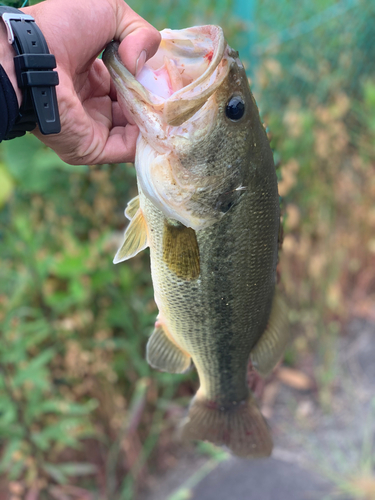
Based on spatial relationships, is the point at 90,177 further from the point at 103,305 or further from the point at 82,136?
the point at 82,136

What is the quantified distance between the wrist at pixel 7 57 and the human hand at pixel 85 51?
0.11 m

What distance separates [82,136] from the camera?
1.35 meters

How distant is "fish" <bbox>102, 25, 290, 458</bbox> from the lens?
3.90 feet

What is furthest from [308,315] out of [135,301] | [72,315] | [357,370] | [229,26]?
[229,26]

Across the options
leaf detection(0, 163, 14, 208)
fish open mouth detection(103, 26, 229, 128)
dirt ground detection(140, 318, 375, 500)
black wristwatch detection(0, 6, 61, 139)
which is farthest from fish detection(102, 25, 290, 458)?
dirt ground detection(140, 318, 375, 500)

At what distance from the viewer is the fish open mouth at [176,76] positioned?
114cm

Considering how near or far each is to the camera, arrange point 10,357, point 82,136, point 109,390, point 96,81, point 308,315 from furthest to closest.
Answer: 1. point 308,315
2. point 109,390
3. point 10,357
4. point 96,81
5. point 82,136

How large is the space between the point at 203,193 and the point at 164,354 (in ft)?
2.10

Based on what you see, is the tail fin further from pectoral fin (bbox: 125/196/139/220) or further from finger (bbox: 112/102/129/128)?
finger (bbox: 112/102/129/128)

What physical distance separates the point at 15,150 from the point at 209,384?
1.77 m

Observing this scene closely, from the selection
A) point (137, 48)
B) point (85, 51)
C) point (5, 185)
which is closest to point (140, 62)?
point (137, 48)

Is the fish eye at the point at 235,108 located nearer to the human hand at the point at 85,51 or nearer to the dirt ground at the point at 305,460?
the human hand at the point at 85,51

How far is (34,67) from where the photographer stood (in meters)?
1.15

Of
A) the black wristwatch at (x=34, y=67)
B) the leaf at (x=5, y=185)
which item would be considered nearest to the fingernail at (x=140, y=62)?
the black wristwatch at (x=34, y=67)
